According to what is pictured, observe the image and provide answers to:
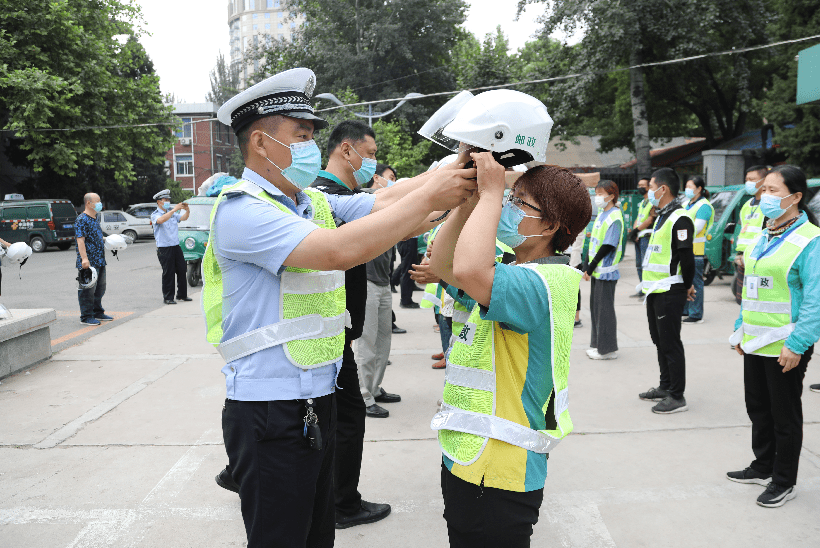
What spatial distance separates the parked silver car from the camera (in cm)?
2911

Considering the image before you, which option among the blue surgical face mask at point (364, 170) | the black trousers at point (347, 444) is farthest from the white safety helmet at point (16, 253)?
the black trousers at point (347, 444)

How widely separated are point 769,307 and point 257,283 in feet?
10.1

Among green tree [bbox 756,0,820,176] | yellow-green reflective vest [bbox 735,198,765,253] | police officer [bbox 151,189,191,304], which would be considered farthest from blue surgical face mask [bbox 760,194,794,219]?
green tree [bbox 756,0,820,176]

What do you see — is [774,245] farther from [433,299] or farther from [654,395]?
[433,299]

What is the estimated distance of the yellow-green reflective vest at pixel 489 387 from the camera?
1.88 meters

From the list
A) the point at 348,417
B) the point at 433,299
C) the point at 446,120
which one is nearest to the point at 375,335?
the point at 433,299

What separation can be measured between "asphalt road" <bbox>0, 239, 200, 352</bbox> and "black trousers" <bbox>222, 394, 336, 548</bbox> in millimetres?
6543

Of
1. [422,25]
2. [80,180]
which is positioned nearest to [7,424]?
[80,180]

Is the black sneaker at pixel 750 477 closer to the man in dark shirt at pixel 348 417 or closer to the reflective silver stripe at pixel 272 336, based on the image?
the man in dark shirt at pixel 348 417

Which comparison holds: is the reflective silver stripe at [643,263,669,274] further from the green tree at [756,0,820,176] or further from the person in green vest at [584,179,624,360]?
the green tree at [756,0,820,176]

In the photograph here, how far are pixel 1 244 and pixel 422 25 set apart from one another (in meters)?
30.5

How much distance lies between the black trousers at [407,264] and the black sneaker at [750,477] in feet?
20.3

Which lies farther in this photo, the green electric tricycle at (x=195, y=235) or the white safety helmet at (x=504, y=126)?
the green electric tricycle at (x=195, y=235)

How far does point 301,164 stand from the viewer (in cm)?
213
